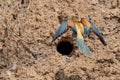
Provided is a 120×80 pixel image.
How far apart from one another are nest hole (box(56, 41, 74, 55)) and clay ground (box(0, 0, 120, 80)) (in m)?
0.09

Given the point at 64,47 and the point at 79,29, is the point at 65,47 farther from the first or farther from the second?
the point at 79,29

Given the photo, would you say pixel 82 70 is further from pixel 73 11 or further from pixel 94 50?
pixel 73 11

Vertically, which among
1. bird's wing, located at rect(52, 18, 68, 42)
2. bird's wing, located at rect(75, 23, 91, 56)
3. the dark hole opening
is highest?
bird's wing, located at rect(52, 18, 68, 42)

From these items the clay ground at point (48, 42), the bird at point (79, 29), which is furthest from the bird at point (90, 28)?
the clay ground at point (48, 42)

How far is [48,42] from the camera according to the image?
271 centimetres

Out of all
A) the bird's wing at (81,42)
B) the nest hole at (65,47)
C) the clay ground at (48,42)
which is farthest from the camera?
the nest hole at (65,47)

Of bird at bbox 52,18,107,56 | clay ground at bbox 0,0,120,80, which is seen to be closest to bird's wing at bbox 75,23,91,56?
bird at bbox 52,18,107,56

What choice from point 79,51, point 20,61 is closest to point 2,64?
point 20,61

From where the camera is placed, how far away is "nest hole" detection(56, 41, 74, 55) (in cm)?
278

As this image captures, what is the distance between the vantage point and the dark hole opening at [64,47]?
110 inches

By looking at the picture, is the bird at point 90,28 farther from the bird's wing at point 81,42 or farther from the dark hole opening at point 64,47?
the dark hole opening at point 64,47

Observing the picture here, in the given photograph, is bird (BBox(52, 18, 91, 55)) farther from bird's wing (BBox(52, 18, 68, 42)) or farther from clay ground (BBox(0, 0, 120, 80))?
clay ground (BBox(0, 0, 120, 80))

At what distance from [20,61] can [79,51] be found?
36 centimetres

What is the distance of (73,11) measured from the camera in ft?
9.21
